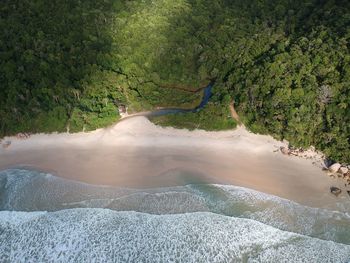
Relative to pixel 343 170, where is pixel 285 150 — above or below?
above

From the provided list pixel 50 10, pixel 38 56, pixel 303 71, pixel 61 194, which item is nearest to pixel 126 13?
pixel 50 10

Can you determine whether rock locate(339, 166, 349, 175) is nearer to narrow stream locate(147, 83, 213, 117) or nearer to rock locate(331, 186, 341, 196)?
rock locate(331, 186, 341, 196)

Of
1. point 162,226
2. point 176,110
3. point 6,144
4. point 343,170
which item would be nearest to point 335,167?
point 343,170

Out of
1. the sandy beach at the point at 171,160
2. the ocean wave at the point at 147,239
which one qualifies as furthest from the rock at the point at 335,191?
the ocean wave at the point at 147,239

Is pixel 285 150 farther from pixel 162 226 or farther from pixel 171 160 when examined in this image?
pixel 162 226

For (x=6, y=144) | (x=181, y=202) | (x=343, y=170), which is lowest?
(x=181, y=202)

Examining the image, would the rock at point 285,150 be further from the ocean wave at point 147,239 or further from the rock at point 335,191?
the ocean wave at point 147,239

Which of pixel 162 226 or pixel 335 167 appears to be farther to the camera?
pixel 335 167

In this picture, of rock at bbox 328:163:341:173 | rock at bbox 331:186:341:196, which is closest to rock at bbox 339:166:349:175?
rock at bbox 328:163:341:173
